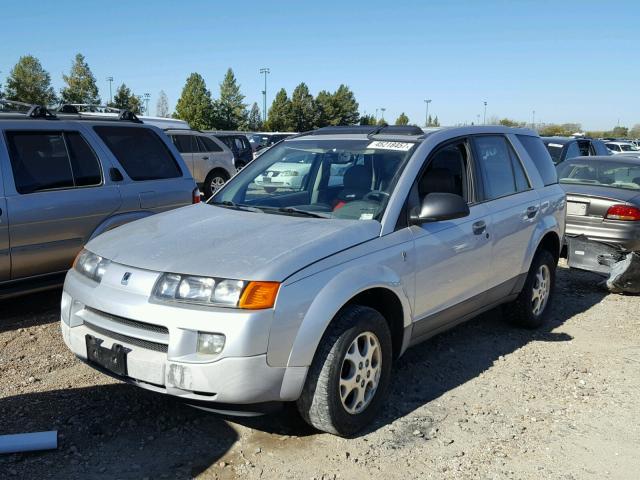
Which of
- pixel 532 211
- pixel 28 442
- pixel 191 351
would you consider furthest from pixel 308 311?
pixel 532 211

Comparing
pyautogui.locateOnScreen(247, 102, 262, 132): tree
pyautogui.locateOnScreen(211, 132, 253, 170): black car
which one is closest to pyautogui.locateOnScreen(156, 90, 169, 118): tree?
pyautogui.locateOnScreen(247, 102, 262, 132): tree

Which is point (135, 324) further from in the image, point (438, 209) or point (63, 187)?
point (63, 187)

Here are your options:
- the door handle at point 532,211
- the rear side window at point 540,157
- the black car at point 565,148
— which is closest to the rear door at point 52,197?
the door handle at point 532,211

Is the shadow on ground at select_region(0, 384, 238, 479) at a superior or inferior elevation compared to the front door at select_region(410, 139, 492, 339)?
inferior

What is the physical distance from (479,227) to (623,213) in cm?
375

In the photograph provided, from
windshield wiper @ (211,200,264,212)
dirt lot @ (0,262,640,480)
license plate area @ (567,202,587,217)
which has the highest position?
windshield wiper @ (211,200,264,212)

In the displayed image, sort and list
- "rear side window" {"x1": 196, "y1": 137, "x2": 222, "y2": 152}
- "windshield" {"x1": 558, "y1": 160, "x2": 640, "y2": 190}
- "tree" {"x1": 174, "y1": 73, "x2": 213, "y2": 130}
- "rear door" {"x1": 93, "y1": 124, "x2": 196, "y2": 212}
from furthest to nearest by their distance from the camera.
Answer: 1. "tree" {"x1": 174, "y1": 73, "x2": 213, "y2": 130}
2. "rear side window" {"x1": 196, "y1": 137, "x2": 222, "y2": 152}
3. "windshield" {"x1": 558, "y1": 160, "x2": 640, "y2": 190}
4. "rear door" {"x1": 93, "y1": 124, "x2": 196, "y2": 212}

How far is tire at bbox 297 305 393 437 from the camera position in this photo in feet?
10.6

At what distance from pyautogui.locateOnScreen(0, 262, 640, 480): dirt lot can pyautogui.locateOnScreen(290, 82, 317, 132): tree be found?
69.9m

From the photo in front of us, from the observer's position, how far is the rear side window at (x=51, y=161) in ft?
17.1

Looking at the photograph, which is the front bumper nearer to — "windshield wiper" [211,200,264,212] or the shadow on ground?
the shadow on ground

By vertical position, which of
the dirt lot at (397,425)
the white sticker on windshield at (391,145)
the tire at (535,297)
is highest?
the white sticker on windshield at (391,145)

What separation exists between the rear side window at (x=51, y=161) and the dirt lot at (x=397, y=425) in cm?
129

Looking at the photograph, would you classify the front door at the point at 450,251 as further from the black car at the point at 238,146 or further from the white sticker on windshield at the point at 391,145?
the black car at the point at 238,146
